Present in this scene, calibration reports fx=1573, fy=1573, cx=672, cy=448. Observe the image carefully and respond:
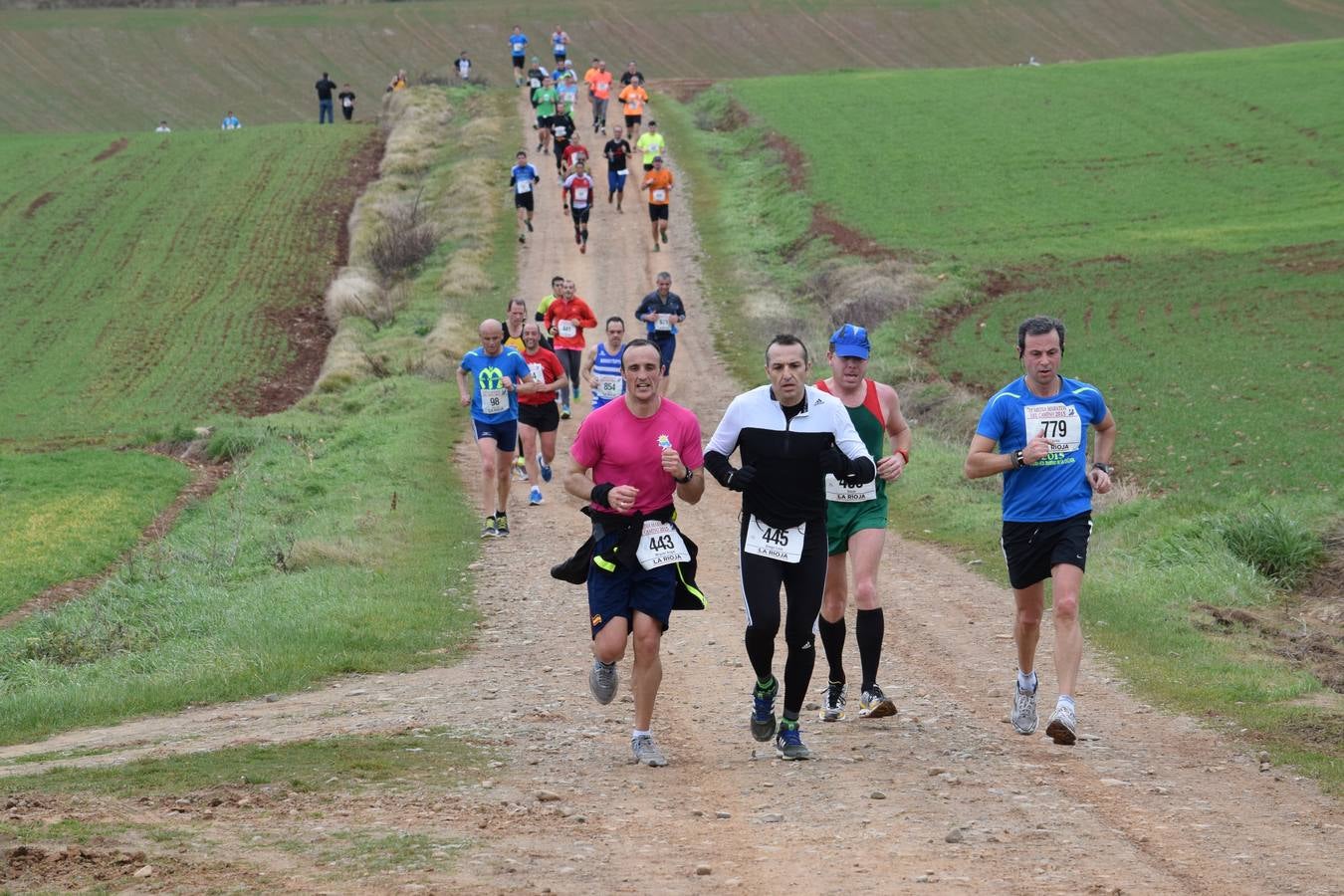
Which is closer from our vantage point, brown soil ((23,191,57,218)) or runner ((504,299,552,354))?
runner ((504,299,552,354))

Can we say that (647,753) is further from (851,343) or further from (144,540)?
(144,540)

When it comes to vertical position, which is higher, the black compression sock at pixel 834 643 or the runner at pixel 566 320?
the runner at pixel 566 320

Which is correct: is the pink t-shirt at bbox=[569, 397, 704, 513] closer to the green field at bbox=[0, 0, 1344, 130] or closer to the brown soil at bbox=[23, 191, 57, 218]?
the brown soil at bbox=[23, 191, 57, 218]

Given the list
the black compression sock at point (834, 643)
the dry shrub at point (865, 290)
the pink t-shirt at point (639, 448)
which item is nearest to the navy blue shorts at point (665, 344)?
the dry shrub at point (865, 290)

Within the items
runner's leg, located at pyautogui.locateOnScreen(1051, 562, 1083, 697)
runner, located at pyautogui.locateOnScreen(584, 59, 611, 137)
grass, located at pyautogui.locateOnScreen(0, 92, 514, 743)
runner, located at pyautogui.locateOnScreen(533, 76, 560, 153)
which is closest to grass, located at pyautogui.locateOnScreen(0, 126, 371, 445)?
grass, located at pyautogui.locateOnScreen(0, 92, 514, 743)

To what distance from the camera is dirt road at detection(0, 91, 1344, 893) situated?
655cm

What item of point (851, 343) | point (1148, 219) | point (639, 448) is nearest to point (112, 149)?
point (1148, 219)

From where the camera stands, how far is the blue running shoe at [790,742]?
28.2 feet

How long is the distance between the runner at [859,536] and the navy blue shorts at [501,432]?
711 centimetres

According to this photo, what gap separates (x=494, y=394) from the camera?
16.1 metres

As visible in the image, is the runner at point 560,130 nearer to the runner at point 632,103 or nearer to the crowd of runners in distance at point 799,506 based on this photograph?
the runner at point 632,103

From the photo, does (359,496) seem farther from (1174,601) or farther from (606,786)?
(606,786)

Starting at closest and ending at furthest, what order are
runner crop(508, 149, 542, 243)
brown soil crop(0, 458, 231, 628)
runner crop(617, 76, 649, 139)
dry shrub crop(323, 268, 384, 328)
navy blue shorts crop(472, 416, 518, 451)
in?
1. navy blue shorts crop(472, 416, 518, 451)
2. brown soil crop(0, 458, 231, 628)
3. runner crop(508, 149, 542, 243)
4. dry shrub crop(323, 268, 384, 328)
5. runner crop(617, 76, 649, 139)

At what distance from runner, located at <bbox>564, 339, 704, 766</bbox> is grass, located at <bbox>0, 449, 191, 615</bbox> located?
1106 cm
